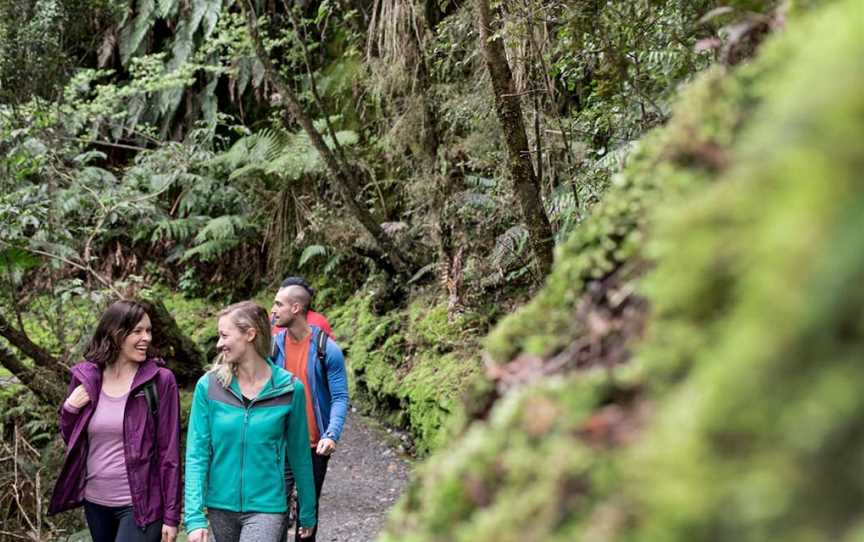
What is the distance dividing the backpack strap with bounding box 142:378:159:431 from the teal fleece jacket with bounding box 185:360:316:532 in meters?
0.39

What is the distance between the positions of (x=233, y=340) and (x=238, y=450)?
53cm

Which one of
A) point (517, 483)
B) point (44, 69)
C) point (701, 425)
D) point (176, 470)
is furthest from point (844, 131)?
point (44, 69)

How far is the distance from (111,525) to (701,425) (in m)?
4.08

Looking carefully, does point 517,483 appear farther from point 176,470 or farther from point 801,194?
point 176,470

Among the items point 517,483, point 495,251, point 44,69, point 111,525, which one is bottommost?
point 495,251

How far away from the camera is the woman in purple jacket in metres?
4.12

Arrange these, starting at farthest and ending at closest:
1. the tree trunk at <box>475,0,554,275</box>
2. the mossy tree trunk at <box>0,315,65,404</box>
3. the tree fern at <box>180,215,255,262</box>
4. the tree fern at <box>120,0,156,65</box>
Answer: the tree fern at <box>120,0,156,65</box>, the tree fern at <box>180,215,255,262</box>, the mossy tree trunk at <box>0,315,65,404</box>, the tree trunk at <box>475,0,554,275</box>

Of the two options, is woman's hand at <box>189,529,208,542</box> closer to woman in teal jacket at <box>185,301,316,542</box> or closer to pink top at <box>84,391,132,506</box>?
woman in teal jacket at <box>185,301,316,542</box>

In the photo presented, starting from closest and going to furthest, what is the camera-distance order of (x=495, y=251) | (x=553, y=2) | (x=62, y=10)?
1. (x=553, y=2)
2. (x=495, y=251)
3. (x=62, y=10)

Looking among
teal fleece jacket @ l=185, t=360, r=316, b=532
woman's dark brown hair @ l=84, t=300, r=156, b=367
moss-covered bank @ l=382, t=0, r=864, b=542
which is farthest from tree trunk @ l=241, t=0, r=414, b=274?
moss-covered bank @ l=382, t=0, r=864, b=542

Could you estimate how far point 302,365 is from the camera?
5.09 m

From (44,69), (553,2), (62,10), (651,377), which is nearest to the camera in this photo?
(651,377)

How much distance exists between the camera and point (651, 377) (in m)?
1.02

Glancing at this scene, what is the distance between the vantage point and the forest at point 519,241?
0.74m
